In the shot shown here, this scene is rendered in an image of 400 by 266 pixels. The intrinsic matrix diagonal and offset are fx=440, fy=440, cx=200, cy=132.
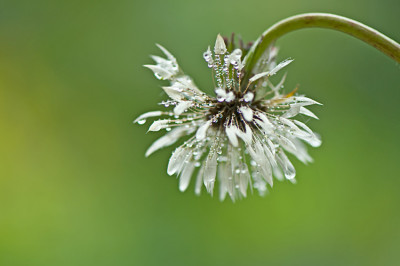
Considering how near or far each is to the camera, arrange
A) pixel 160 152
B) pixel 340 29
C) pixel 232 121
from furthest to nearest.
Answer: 1. pixel 160 152
2. pixel 232 121
3. pixel 340 29

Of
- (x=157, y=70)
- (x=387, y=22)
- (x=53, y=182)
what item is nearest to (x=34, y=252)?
(x=53, y=182)

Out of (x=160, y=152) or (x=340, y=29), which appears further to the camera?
(x=160, y=152)

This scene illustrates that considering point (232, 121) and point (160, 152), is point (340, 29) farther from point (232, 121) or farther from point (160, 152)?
point (160, 152)

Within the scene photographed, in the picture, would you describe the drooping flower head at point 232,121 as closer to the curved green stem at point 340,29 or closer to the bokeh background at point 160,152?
the curved green stem at point 340,29

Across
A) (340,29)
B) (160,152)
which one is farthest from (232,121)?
(160,152)

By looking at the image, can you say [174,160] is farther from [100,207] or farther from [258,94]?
[100,207]

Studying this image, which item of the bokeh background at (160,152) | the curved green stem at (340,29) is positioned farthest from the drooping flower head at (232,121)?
the bokeh background at (160,152)

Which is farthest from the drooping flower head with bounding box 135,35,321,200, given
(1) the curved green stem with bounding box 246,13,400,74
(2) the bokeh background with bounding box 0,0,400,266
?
(2) the bokeh background with bounding box 0,0,400,266
